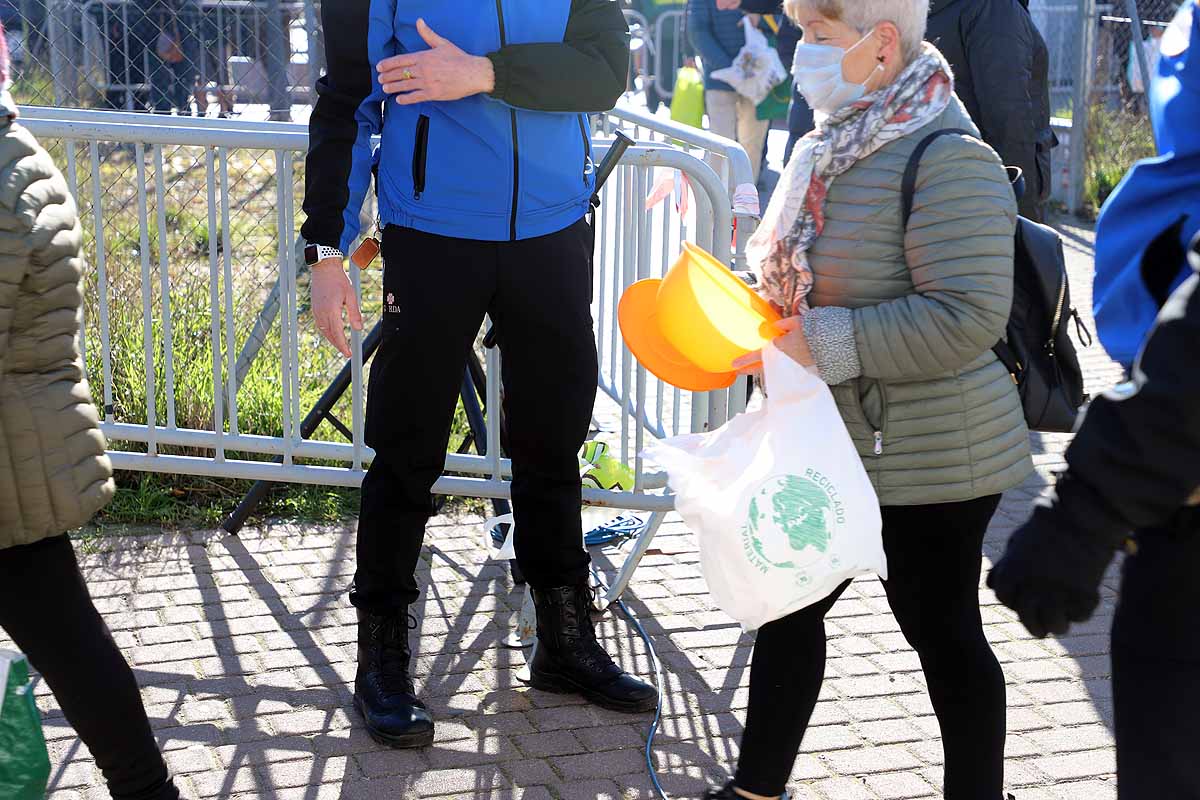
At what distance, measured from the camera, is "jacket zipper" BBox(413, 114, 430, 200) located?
337 centimetres

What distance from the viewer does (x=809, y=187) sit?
8.89 ft

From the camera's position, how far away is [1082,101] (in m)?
11.6

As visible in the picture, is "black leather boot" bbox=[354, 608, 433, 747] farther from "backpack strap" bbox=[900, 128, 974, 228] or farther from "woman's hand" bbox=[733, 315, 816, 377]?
"backpack strap" bbox=[900, 128, 974, 228]

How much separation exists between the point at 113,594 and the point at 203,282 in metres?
1.89

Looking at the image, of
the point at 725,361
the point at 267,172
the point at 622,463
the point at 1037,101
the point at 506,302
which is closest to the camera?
the point at 725,361

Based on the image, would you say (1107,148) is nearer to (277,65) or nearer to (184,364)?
(277,65)

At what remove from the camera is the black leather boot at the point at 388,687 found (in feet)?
11.8

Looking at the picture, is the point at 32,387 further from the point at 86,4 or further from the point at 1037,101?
the point at 86,4

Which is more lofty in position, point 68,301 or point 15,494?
point 68,301

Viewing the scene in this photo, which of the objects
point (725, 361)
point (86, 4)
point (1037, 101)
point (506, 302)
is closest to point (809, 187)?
point (725, 361)

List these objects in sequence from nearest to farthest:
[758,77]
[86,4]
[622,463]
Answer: [622,463], [86,4], [758,77]

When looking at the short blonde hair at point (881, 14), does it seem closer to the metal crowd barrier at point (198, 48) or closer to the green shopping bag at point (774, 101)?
the metal crowd barrier at point (198, 48)

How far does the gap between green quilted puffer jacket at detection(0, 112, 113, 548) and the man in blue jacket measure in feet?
3.02

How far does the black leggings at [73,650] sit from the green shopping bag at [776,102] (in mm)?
8897
